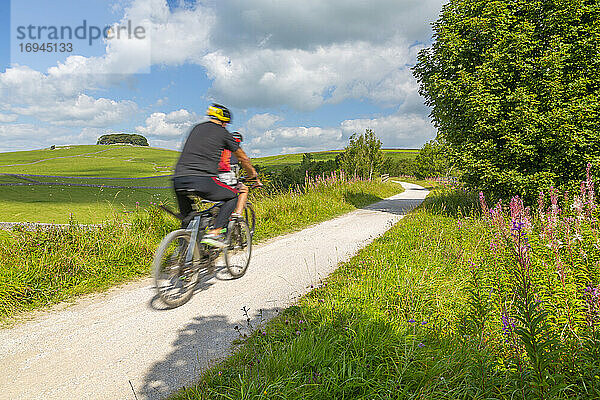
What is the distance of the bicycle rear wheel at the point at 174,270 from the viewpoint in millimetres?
4188

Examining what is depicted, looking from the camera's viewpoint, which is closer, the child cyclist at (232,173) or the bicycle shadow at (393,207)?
the child cyclist at (232,173)

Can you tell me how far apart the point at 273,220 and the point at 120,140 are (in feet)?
392

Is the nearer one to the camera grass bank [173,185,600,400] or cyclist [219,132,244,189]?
grass bank [173,185,600,400]

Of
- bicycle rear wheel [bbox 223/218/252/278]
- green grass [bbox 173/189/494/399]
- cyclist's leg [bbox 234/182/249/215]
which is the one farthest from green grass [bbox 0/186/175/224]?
green grass [bbox 173/189/494/399]

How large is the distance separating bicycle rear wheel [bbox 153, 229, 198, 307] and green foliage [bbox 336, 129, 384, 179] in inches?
1032

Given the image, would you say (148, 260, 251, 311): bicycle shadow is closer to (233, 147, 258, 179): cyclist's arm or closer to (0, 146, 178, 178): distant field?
(233, 147, 258, 179): cyclist's arm

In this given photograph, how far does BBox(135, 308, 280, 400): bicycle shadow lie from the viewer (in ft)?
9.04

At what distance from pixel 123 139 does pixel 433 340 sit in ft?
416

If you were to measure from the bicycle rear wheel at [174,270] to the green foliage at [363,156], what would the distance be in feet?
86.0

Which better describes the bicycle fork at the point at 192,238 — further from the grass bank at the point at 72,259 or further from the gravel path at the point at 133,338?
the grass bank at the point at 72,259

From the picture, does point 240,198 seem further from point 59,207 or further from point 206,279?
point 59,207

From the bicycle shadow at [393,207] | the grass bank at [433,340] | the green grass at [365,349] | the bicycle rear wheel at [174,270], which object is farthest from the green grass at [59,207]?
the bicycle shadow at [393,207]

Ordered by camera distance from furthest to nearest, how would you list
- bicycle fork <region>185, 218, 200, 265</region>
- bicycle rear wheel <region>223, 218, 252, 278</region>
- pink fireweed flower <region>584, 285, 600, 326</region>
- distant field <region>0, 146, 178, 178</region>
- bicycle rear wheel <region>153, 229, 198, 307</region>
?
distant field <region>0, 146, 178, 178</region>, bicycle rear wheel <region>223, 218, 252, 278</region>, bicycle fork <region>185, 218, 200, 265</region>, bicycle rear wheel <region>153, 229, 198, 307</region>, pink fireweed flower <region>584, 285, 600, 326</region>

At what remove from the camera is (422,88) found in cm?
1218
